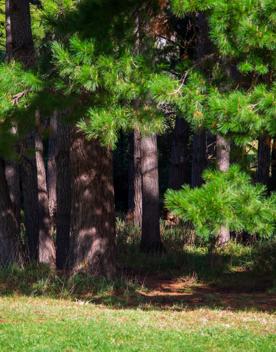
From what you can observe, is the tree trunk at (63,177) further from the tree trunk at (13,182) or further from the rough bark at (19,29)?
the tree trunk at (13,182)

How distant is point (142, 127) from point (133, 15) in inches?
69.8

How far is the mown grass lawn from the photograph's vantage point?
839cm

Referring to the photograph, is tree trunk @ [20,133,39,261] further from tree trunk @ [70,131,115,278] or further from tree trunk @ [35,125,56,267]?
tree trunk @ [70,131,115,278]

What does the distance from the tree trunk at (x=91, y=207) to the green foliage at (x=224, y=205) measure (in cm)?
524

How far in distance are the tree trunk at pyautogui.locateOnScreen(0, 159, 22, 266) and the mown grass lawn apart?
3822 mm

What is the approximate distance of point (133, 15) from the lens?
36.2 ft

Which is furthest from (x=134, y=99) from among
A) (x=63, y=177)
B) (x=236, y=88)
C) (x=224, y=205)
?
(x=63, y=177)

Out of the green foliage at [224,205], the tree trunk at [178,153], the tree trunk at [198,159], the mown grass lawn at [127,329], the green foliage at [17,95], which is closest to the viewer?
the mown grass lawn at [127,329]

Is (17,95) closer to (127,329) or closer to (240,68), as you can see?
(240,68)

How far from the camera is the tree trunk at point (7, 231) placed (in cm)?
1520

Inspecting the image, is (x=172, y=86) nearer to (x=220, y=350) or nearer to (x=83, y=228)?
(x=220, y=350)

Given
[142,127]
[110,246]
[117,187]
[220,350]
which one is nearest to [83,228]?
[110,246]

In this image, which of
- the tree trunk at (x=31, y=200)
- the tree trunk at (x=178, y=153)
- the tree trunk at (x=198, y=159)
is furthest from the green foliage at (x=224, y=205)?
the tree trunk at (x=178, y=153)

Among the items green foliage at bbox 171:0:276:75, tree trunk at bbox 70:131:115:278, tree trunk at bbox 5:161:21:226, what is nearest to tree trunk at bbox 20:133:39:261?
tree trunk at bbox 5:161:21:226
